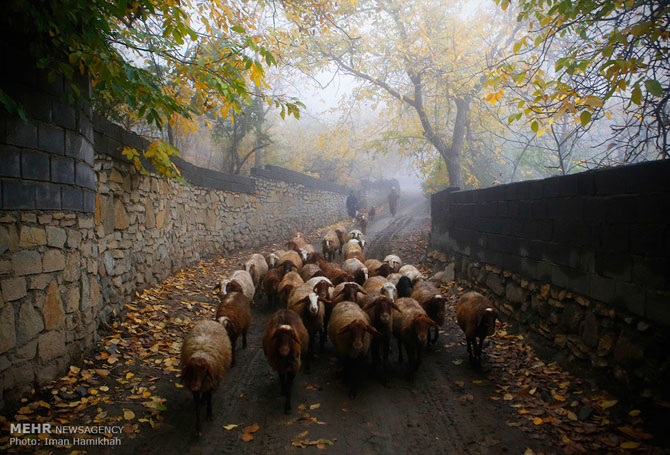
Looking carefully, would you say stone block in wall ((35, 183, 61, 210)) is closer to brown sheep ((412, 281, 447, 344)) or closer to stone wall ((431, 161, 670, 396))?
brown sheep ((412, 281, 447, 344))

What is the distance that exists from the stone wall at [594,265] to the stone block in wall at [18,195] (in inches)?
256

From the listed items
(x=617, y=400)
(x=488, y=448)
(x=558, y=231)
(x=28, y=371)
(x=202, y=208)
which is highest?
(x=202, y=208)

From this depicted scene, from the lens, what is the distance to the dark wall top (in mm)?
3683

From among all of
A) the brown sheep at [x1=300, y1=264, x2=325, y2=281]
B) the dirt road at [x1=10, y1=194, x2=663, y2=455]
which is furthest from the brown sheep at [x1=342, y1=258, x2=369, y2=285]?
the dirt road at [x1=10, y1=194, x2=663, y2=455]

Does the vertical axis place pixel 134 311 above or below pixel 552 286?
below

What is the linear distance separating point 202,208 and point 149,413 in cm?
738

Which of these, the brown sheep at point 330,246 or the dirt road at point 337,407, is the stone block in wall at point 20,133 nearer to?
the dirt road at point 337,407

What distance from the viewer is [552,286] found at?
5.35 metres

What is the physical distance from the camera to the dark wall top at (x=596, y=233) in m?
3.68

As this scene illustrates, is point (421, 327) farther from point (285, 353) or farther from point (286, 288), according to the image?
point (286, 288)

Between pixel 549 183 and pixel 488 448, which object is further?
pixel 549 183

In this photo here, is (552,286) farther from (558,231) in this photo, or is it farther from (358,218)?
(358,218)

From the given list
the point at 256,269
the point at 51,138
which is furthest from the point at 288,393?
the point at 256,269

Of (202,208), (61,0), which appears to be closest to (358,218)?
(202,208)
